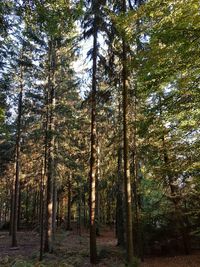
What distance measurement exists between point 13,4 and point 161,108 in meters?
3.51

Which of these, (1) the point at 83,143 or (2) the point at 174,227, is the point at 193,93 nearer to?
(2) the point at 174,227

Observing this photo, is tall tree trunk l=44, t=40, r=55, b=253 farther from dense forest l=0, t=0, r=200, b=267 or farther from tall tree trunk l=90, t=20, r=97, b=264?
tall tree trunk l=90, t=20, r=97, b=264

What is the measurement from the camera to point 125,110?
1248 cm

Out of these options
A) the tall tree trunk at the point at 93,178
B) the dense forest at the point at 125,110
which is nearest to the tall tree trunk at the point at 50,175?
the dense forest at the point at 125,110

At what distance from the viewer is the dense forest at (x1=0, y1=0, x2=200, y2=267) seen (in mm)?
5820

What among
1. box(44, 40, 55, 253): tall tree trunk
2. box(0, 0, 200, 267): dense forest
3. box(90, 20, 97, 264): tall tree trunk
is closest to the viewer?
box(0, 0, 200, 267): dense forest

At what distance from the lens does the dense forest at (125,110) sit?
582 centimetres

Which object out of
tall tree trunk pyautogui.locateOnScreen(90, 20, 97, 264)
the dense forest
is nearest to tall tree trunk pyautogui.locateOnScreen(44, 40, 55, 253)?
the dense forest

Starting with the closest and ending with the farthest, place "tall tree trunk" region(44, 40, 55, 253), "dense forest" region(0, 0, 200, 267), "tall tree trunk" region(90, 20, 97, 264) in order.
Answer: "dense forest" region(0, 0, 200, 267) < "tall tree trunk" region(90, 20, 97, 264) < "tall tree trunk" region(44, 40, 55, 253)

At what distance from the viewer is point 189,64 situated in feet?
17.9

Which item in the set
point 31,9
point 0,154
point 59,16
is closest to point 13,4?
point 31,9

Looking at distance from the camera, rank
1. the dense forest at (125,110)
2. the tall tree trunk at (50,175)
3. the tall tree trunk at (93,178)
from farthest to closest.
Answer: the tall tree trunk at (50,175)
the tall tree trunk at (93,178)
the dense forest at (125,110)

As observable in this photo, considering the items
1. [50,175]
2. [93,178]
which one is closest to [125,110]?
[93,178]

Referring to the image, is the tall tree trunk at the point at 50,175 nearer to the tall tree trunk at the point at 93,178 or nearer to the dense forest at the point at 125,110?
the dense forest at the point at 125,110
